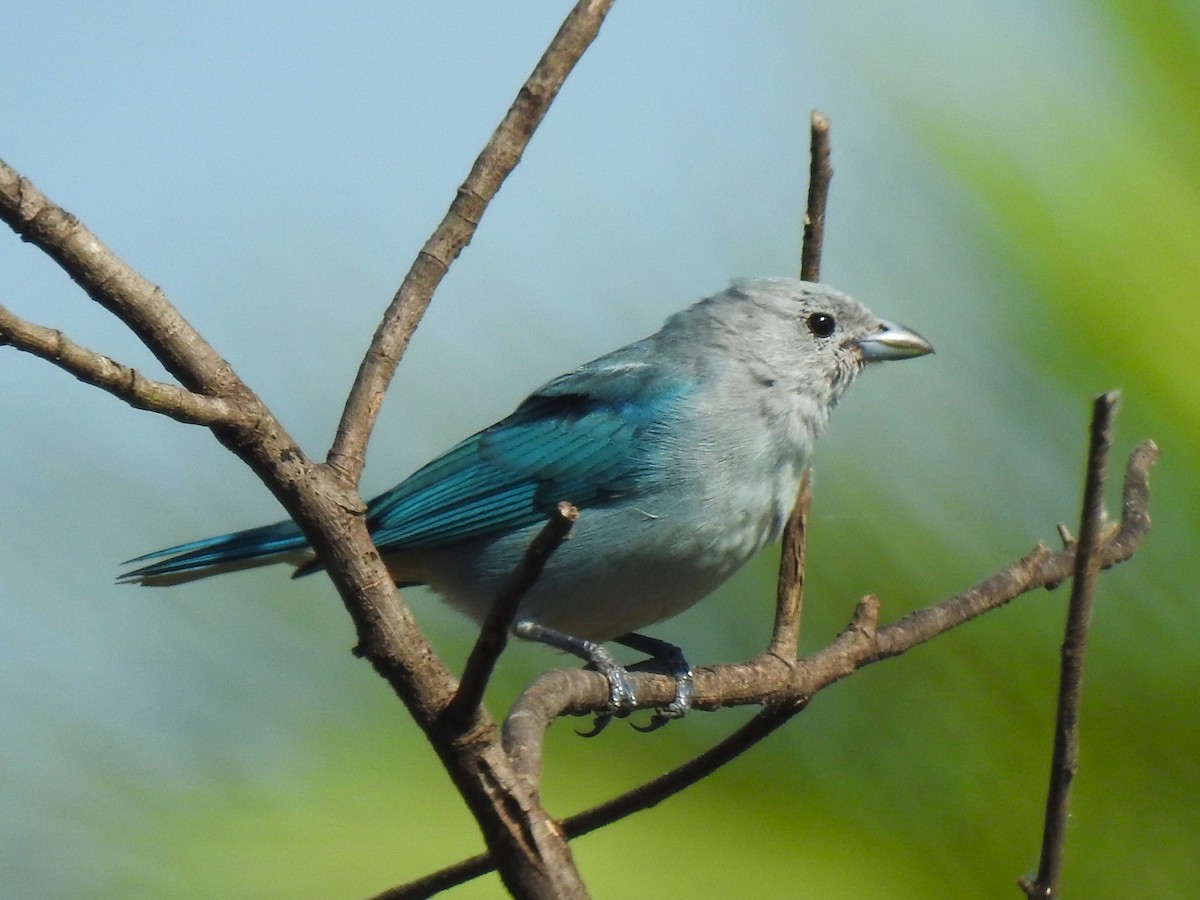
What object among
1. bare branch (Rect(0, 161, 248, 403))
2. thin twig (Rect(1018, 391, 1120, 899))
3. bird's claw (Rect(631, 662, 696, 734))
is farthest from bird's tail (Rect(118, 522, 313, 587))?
thin twig (Rect(1018, 391, 1120, 899))

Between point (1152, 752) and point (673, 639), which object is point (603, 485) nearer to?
point (673, 639)

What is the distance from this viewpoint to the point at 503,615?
1781 mm

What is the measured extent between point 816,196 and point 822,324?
1325 mm

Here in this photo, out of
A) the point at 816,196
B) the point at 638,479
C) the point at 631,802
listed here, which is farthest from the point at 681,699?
the point at 816,196

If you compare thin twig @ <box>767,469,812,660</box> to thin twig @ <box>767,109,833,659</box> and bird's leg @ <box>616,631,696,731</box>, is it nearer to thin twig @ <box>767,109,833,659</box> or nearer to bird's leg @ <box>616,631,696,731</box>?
thin twig @ <box>767,109,833,659</box>

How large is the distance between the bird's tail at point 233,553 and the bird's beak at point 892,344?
1.77 meters

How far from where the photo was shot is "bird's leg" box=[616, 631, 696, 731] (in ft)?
9.64

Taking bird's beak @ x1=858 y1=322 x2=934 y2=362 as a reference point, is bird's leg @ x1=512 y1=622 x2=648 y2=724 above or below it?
below

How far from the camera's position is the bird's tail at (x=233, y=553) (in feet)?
12.9

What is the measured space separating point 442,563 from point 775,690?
4.83 feet

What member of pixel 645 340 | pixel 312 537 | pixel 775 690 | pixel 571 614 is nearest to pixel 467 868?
pixel 312 537

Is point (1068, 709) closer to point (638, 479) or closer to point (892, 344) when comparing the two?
point (638, 479)

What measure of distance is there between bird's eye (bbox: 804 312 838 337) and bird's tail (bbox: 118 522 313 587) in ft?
5.44

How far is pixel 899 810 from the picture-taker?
10.1 ft
